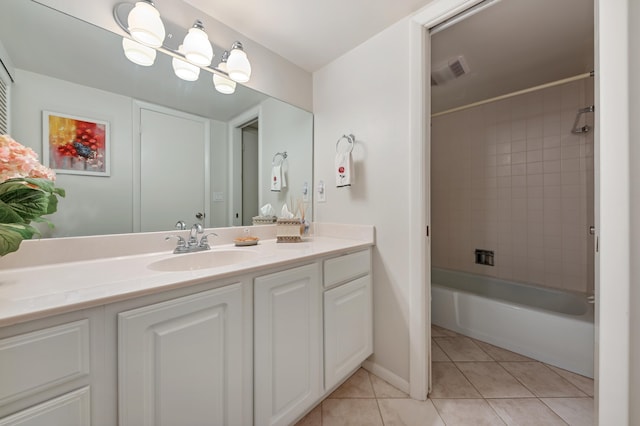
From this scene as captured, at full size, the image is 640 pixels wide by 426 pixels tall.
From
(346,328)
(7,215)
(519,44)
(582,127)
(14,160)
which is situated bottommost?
(346,328)

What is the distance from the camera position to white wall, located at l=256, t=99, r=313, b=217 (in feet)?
5.51

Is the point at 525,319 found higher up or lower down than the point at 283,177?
lower down

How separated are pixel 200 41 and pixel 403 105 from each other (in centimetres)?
113

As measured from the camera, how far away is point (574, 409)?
124 cm

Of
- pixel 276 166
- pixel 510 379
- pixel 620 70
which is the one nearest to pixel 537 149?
pixel 620 70

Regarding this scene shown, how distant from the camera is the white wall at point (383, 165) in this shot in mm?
1384

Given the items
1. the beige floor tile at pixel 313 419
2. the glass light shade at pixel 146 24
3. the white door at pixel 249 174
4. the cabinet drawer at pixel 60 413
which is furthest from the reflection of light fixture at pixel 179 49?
the beige floor tile at pixel 313 419

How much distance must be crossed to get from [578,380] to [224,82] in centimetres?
280

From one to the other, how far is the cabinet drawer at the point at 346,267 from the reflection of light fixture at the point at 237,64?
46.7 inches

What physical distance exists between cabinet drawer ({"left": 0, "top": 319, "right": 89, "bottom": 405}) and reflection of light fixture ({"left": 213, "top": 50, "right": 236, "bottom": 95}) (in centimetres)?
132

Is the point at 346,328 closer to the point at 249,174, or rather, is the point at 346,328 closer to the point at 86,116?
the point at 249,174

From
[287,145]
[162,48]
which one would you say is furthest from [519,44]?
[162,48]

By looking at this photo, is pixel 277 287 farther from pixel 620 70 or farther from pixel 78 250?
pixel 620 70

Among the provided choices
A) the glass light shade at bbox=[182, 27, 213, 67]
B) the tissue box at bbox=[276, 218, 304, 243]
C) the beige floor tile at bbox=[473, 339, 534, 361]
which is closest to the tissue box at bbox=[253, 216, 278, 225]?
the tissue box at bbox=[276, 218, 304, 243]
